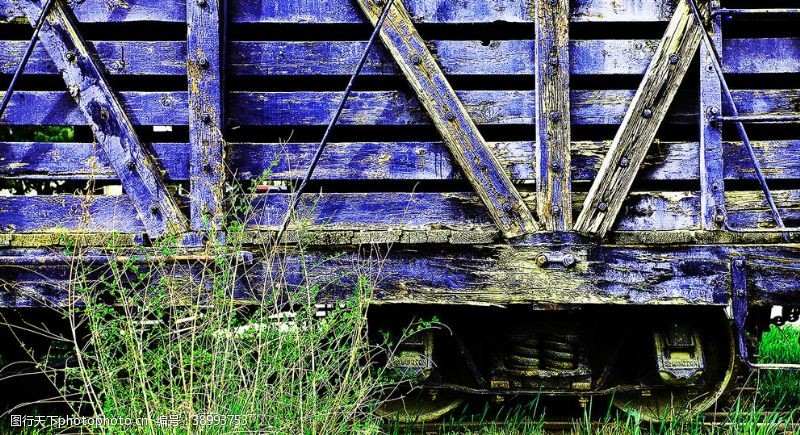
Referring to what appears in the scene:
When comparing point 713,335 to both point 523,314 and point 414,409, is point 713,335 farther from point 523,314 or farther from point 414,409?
point 414,409

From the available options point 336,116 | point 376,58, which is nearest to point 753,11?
point 376,58

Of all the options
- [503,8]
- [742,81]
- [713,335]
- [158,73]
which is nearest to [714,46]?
[742,81]

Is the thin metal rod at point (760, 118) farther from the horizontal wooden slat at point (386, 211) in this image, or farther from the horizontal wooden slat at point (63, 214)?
the horizontal wooden slat at point (63, 214)

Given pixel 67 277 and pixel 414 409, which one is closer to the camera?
pixel 67 277

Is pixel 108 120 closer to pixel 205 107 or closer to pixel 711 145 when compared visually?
pixel 205 107

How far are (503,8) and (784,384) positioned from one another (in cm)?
358

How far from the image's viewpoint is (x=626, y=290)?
446cm

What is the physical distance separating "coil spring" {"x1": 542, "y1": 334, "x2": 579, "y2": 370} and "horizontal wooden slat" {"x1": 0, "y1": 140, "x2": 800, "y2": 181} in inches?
41.9

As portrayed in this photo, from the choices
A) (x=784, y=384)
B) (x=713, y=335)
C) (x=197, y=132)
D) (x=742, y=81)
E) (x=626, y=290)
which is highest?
(x=742, y=81)

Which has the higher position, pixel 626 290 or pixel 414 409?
pixel 626 290

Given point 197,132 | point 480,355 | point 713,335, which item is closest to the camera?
point 197,132

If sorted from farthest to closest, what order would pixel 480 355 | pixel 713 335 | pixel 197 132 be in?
pixel 480 355 < pixel 713 335 < pixel 197 132

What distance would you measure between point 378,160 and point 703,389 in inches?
98.4

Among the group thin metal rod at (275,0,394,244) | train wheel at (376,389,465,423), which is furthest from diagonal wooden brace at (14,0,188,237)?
train wheel at (376,389,465,423)
